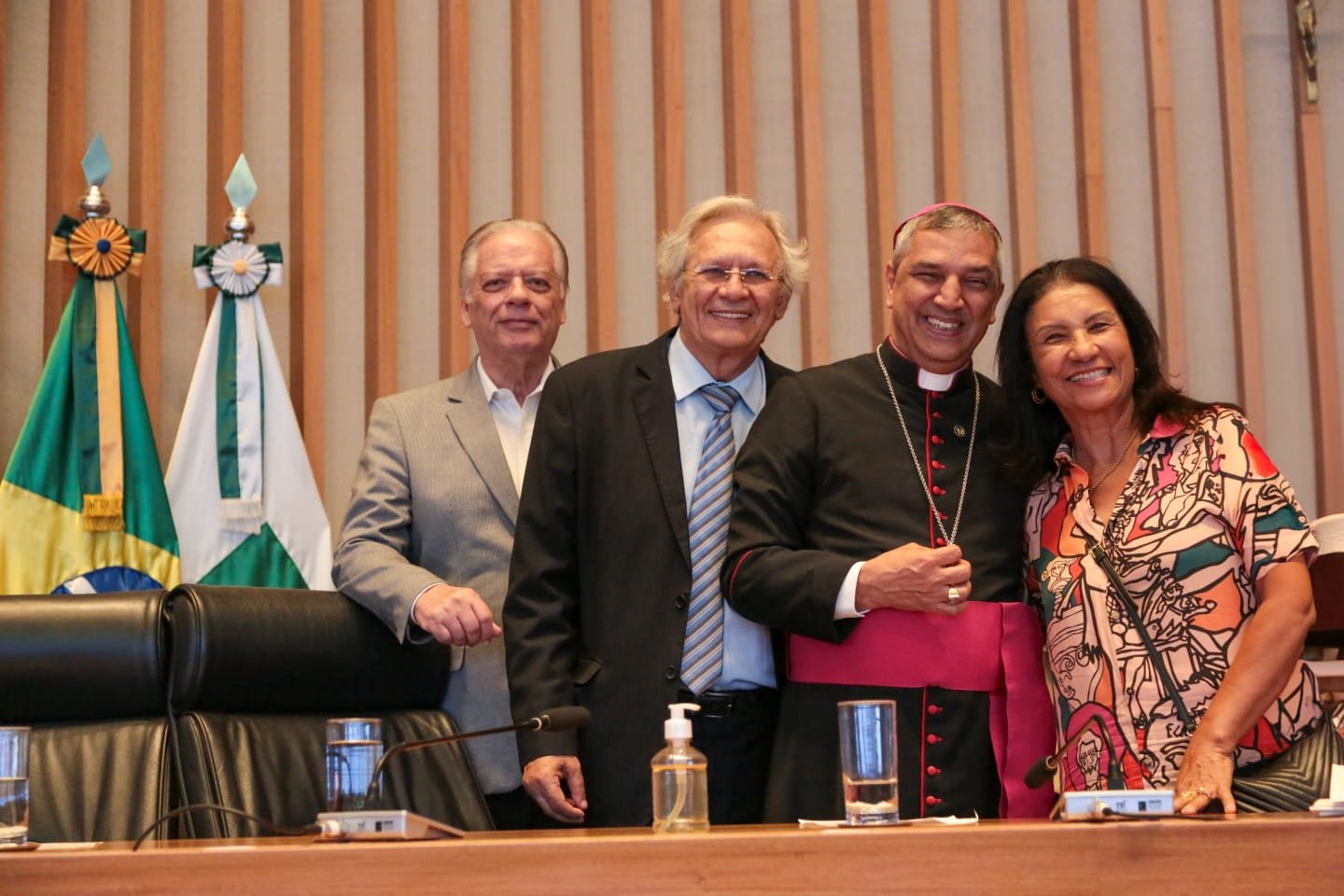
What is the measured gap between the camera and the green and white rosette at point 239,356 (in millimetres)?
3545

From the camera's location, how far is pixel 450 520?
8.84ft

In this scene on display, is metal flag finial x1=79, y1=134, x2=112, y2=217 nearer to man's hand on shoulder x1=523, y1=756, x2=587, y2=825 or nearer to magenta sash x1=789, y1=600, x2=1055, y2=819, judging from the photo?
man's hand on shoulder x1=523, y1=756, x2=587, y2=825

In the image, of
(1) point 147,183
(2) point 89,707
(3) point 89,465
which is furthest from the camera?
(1) point 147,183

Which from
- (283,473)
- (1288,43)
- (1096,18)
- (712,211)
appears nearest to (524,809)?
(712,211)

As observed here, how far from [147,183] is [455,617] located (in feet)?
6.19

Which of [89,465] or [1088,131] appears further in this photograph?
[1088,131]

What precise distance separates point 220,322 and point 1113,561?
2.23m

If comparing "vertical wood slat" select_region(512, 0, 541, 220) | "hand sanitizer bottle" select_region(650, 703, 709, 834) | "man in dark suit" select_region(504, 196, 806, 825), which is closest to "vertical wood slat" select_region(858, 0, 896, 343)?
"vertical wood slat" select_region(512, 0, 541, 220)

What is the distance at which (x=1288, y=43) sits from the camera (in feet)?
13.4

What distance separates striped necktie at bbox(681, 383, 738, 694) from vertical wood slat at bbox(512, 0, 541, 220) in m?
1.41

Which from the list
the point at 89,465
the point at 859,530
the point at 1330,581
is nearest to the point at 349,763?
the point at 859,530

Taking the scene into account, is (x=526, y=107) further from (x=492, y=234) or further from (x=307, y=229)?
Result: (x=492, y=234)

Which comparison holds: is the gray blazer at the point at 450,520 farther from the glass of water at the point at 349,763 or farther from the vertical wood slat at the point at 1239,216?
the vertical wood slat at the point at 1239,216

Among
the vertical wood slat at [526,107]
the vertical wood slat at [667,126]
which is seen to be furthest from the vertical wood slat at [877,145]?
the vertical wood slat at [526,107]
